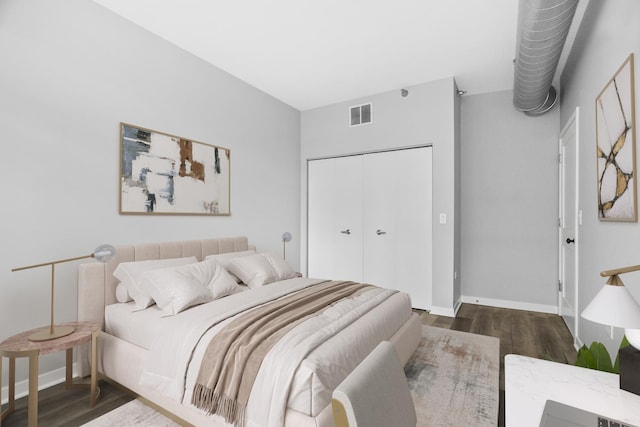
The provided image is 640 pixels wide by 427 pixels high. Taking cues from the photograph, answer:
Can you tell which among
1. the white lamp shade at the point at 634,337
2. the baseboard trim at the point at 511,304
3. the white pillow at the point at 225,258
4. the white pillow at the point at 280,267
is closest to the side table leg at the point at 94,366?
the white pillow at the point at 225,258

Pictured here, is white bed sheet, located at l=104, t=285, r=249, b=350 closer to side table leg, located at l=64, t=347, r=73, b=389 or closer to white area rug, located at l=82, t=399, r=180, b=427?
side table leg, located at l=64, t=347, r=73, b=389

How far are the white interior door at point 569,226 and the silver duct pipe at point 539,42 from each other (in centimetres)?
47

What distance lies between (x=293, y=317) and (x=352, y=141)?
3.19 meters

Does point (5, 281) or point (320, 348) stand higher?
point (5, 281)

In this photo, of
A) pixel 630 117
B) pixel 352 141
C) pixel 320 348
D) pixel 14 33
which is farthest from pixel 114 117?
pixel 630 117

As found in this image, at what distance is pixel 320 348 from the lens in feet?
5.36

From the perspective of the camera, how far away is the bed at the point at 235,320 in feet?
4.82

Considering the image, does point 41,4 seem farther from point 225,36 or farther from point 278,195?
point 278,195

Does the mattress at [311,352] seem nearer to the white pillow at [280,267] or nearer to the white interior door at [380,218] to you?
the white pillow at [280,267]

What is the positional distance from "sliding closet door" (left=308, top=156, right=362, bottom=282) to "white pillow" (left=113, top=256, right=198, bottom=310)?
8.49ft

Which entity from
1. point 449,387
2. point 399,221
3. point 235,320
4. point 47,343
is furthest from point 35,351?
point 399,221

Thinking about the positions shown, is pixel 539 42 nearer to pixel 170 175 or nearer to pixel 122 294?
pixel 170 175

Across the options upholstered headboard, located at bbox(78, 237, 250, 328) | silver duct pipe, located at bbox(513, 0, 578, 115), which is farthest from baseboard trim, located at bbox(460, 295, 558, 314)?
upholstered headboard, located at bbox(78, 237, 250, 328)

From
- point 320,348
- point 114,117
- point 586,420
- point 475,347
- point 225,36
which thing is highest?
point 225,36
